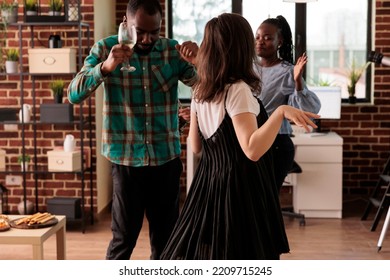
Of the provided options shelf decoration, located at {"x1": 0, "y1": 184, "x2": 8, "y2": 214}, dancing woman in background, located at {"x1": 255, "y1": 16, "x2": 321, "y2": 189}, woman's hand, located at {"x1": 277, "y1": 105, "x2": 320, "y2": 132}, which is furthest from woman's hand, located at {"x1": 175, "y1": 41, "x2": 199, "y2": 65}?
shelf decoration, located at {"x1": 0, "y1": 184, "x2": 8, "y2": 214}

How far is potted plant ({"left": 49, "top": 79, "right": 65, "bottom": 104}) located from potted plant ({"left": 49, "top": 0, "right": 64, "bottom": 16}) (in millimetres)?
468

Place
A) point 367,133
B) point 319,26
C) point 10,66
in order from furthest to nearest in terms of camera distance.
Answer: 1. point 319,26
2. point 367,133
3. point 10,66

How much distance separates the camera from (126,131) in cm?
272

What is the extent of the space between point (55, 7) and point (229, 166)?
2.91 m

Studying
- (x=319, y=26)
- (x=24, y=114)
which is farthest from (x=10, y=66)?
(x=319, y=26)

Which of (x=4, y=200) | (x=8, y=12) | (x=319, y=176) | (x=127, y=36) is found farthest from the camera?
(x=319, y=176)

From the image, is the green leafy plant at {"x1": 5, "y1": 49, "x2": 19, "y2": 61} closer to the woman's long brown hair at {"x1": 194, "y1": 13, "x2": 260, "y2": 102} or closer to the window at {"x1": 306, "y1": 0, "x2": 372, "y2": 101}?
the window at {"x1": 306, "y1": 0, "x2": 372, "y2": 101}

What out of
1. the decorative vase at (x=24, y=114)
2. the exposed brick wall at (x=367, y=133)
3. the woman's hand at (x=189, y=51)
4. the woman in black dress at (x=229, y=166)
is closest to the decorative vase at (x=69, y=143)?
the decorative vase at (x=24, y=114)

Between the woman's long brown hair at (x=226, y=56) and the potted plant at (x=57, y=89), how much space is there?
109 inches

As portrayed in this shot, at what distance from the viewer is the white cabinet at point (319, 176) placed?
5.14m

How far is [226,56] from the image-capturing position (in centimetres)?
214

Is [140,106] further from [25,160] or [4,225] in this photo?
[25,160]

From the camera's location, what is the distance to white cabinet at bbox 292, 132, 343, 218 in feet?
16.9

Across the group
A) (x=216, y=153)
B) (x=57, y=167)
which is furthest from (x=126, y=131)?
(x=57, y=167)
